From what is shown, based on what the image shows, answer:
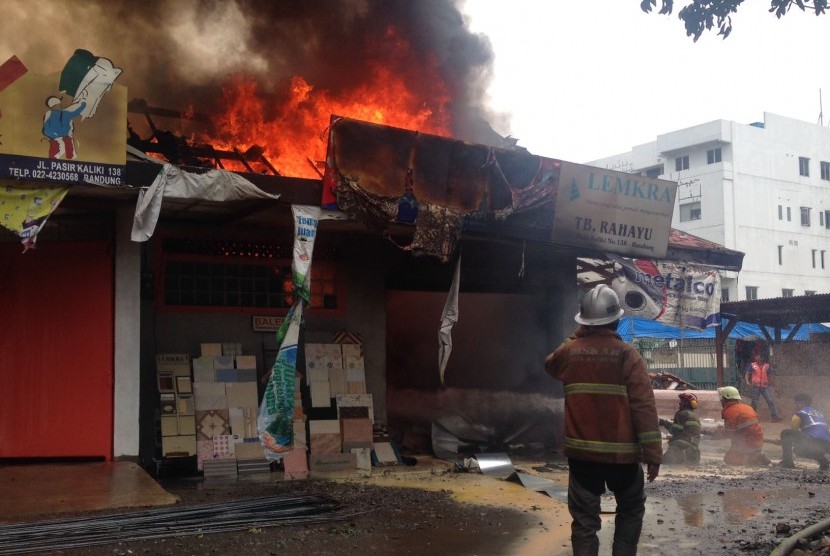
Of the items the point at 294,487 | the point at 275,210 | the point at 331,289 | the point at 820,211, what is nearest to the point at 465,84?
the point at 331,289

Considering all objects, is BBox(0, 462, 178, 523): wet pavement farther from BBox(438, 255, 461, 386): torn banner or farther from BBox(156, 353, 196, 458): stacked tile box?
BBox(438, 255, 461, 386): torn banner

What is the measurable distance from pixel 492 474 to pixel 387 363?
3.11 meters

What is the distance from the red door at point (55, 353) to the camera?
8.76m

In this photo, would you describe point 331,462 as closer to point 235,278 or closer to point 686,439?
point 235,278

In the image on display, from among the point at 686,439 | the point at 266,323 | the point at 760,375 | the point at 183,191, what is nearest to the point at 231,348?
the point at 266,323

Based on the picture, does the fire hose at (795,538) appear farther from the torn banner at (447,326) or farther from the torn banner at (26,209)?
the torn banner at (26,209)

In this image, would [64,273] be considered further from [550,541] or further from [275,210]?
[550,541]

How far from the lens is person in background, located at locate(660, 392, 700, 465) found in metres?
12.0

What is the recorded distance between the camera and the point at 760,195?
48.3 metres

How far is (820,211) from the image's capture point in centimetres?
5091

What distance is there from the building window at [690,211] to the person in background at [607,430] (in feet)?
152

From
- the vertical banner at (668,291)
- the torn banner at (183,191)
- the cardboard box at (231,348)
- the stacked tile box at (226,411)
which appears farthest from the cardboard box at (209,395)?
the vertical banner at (668,291)

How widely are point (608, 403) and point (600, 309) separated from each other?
63cm

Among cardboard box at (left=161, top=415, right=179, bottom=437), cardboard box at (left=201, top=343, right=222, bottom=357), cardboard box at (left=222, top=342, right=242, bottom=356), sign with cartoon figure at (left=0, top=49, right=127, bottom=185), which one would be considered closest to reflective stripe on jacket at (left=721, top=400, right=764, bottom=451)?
cardboard box at (left=222, top=342, right=242, bottom=356)
